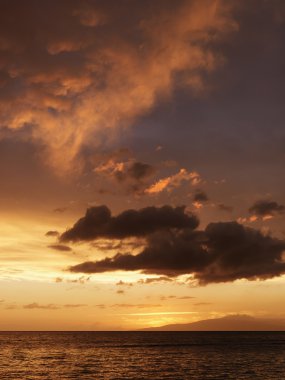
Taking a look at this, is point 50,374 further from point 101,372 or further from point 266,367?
point 266,367

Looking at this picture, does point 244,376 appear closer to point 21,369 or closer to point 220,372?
point 220,372

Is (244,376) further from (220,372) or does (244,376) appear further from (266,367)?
(266,367)

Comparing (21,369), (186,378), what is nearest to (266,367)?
(186,378)

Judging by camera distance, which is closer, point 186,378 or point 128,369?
point 186,378

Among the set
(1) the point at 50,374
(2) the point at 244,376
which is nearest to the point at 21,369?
(1) the point at 50,374

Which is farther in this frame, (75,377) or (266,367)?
(266,367)

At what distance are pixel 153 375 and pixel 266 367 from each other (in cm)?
2451

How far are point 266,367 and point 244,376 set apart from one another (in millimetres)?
15153

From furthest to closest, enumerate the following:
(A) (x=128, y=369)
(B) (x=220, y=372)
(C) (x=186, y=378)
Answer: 1. (A) (x=128, y=369)
2. (B) (x=220, y=372)
3. (C) (x=186, y=378)

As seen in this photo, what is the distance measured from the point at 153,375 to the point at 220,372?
39.6 ft

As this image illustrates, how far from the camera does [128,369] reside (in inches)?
3214

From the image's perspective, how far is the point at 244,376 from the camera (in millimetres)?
69500

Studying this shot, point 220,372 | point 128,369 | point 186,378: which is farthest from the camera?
point 128,369

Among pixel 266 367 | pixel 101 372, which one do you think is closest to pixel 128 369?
pixel 101 372
